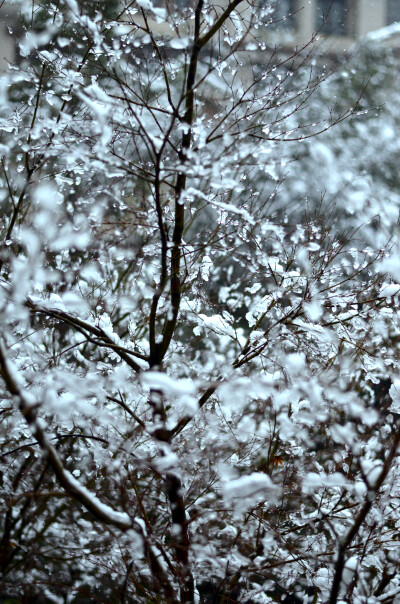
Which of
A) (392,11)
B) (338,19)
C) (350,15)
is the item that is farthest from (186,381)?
(392,11)

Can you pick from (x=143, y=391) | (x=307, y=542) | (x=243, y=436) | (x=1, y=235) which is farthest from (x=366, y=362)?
(x=1, y=235)

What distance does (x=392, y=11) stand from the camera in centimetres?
1248

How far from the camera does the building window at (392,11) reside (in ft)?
40.4

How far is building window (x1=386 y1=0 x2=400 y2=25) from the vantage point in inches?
485

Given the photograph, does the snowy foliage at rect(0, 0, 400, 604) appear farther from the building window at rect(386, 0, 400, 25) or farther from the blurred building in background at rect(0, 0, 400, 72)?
the building window at rect(386, 0, 400, 25)

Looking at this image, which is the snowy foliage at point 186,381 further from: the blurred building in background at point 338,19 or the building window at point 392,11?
the building window at point 392,11

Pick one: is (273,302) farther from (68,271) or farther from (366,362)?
(68,271)

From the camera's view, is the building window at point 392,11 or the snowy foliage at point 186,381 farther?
the building window at point 392,11

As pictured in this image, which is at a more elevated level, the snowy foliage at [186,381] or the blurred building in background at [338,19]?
the blurred building in background at [338,19]

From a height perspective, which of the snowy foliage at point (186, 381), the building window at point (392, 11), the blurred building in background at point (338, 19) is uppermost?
the building window at point (392, 11)

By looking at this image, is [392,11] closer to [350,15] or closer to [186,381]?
[350,15]

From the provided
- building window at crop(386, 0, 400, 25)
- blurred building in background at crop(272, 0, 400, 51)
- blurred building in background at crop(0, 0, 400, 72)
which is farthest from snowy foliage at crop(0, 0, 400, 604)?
building window at crop(386, 0, 400, 25)

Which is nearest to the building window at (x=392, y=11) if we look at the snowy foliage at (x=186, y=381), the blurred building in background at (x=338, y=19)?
the blurred building in background at (x=338, y=19)

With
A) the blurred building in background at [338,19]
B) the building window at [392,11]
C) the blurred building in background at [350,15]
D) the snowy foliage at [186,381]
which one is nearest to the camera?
the snowy foliage at [186,381]
